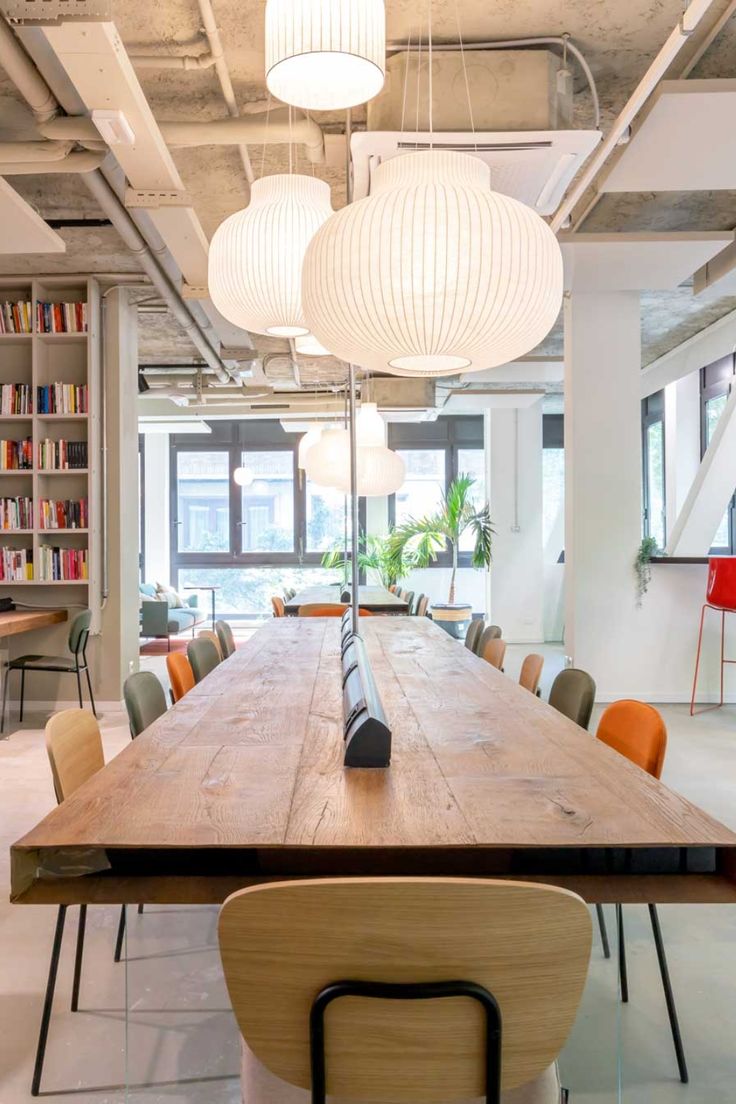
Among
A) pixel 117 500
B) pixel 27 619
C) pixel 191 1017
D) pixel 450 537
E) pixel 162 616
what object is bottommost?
pixel 191 1017

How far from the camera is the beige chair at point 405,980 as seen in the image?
0.98 meters

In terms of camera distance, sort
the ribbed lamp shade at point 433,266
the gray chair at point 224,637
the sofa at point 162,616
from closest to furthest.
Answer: the ribbed lamp shade at point 433,266, the gray chair at point 224,637, the sofa at point 162,616

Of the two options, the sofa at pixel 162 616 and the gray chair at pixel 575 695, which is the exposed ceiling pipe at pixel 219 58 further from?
the sofa at pixel 162 616

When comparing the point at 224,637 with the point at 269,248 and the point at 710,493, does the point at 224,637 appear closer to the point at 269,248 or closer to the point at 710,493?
the point at 269,248

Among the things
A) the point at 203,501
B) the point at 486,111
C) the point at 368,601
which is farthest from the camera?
the point at 203,501

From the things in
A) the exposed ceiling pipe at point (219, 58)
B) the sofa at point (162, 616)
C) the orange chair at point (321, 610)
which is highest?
the exposed ceiling pipe at point (219, 58)

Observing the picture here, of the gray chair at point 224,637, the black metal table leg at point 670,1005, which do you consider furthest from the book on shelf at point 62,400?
the black metal table leg at point 670,1005

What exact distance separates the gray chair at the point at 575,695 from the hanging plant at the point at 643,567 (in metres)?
3.77

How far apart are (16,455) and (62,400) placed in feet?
1.71

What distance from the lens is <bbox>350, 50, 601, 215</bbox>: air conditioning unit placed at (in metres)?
3.21

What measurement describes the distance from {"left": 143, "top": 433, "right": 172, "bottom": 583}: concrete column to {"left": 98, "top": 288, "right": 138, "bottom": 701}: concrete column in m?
6.42

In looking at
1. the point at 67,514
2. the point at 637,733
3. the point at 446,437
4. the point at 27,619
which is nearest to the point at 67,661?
the point at 27,619

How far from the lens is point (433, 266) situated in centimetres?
163

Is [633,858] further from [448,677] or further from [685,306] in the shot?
[685,306]
